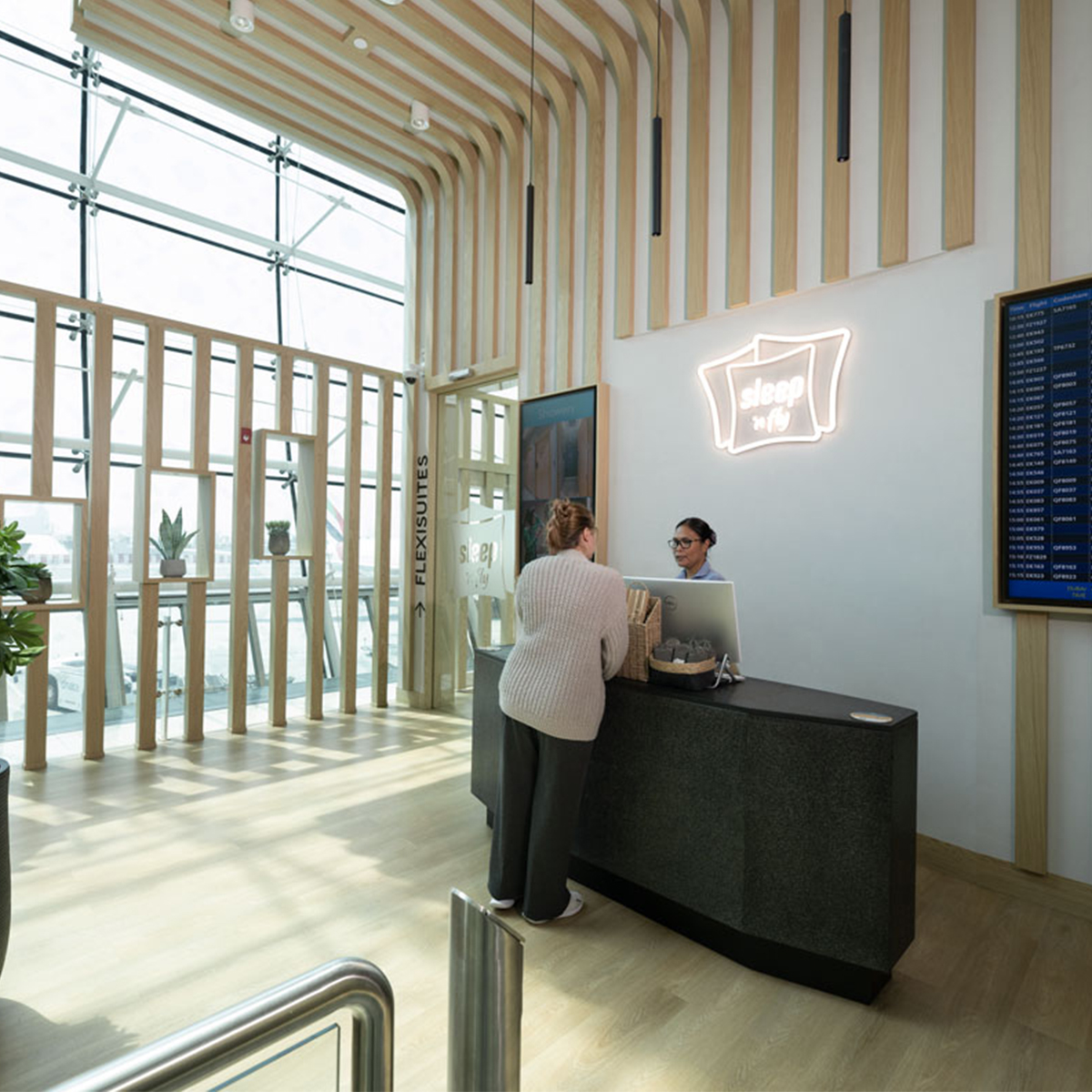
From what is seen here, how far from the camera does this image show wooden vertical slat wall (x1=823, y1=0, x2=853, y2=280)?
3592mm

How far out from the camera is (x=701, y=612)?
2.84 meters

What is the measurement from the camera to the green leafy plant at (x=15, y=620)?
7.30 ft

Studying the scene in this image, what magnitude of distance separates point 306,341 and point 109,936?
645 centimetres

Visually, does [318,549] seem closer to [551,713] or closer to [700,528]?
[700,528]

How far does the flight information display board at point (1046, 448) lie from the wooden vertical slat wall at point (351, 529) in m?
4.54

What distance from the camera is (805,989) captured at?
233cm

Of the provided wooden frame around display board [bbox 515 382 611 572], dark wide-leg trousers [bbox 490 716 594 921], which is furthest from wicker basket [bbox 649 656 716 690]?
wooden frame around display board [bbox 515 382 611 572]

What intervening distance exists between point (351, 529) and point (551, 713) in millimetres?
3826

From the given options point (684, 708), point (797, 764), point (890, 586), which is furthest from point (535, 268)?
point (797, 764)

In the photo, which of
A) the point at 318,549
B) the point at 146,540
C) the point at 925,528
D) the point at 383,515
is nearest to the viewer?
the point at 925,528

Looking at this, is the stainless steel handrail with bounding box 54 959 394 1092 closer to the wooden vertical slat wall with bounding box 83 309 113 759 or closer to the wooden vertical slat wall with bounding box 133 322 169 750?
the wooden vertical slat wall with bounding box 83 309 113 759

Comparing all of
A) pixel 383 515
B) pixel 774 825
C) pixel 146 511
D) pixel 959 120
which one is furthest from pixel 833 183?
pixel 146 511

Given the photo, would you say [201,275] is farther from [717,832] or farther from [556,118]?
[717,832]

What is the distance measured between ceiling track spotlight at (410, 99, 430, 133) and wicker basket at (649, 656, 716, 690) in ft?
15.1
